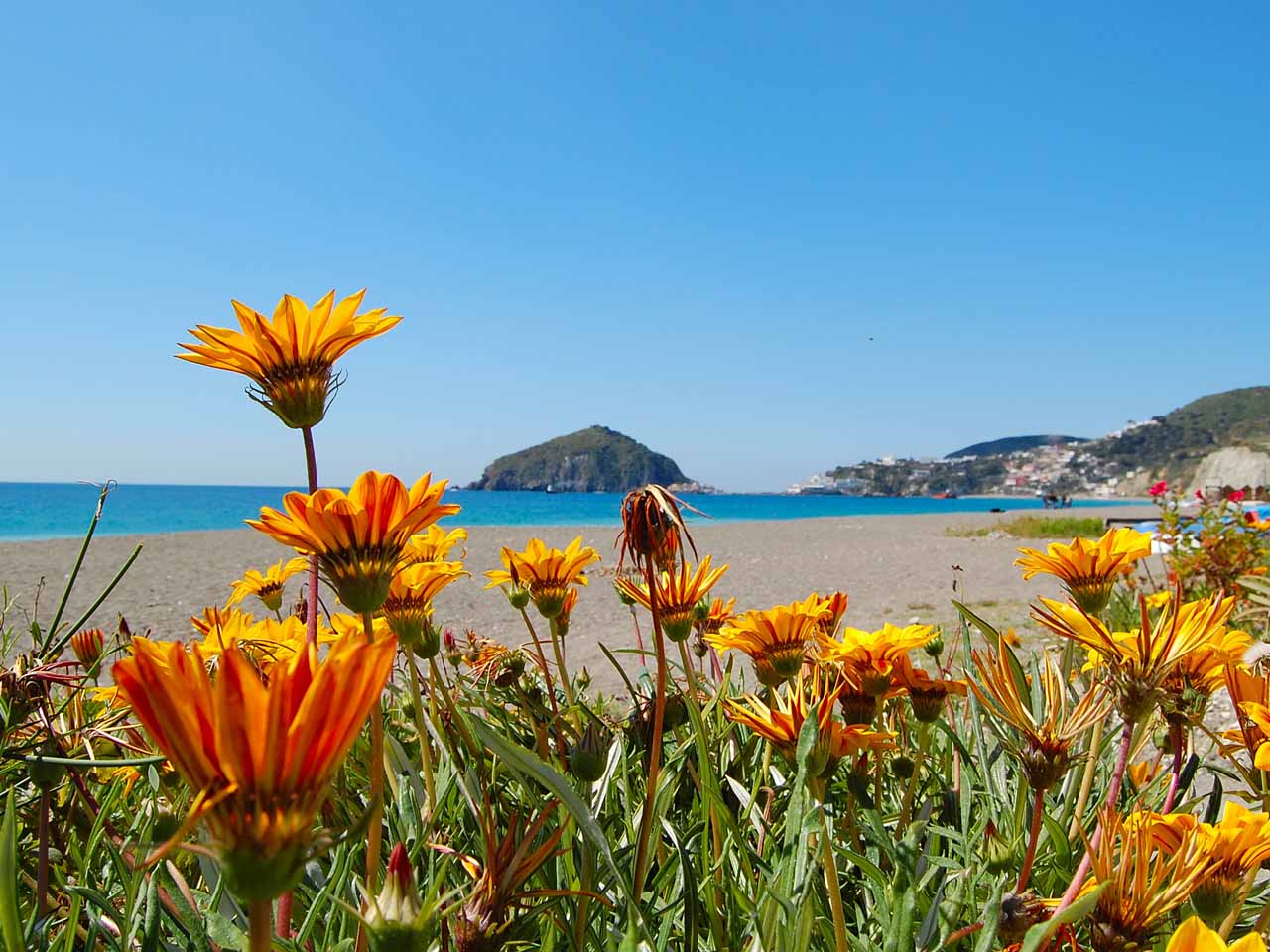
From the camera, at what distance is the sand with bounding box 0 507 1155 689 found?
21.1ft

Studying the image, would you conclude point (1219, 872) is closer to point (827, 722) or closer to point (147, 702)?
point (827, 722)

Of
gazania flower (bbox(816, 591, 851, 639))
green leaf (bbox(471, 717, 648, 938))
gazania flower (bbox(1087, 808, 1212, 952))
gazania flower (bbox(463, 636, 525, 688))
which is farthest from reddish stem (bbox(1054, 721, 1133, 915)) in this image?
gazania flower (bbox(463, 636, 525, 688))

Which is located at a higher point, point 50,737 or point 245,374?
point 245,374

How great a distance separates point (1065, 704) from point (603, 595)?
818 centimetres

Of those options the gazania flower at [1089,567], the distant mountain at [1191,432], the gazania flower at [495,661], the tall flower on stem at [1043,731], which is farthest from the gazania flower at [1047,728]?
the distant mountain at [1191,432]

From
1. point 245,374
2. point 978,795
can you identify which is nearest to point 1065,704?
point 978,795

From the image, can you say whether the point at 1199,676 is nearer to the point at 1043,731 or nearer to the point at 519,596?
the point at 1043,731

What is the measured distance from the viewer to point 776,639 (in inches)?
47.5

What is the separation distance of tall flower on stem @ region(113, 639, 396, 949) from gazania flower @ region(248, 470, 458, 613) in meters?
0.35

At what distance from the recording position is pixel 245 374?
0.97 meters

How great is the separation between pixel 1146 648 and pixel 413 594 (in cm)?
93

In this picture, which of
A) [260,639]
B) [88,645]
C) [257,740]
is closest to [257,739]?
[257,740]

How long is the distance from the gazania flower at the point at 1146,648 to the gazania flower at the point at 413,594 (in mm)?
771

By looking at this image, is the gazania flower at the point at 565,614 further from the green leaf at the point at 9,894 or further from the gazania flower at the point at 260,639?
the green leaf at the point at 9,894
